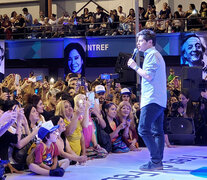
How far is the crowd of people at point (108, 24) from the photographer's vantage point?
16688mm

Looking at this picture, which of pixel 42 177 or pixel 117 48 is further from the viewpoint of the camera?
pixel 117 48

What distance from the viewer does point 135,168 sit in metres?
6.48

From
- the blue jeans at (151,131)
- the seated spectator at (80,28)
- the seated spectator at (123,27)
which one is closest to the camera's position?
the blue jeans at (151,131)

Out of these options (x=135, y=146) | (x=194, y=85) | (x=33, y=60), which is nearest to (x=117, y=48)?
(x=33, y=60)

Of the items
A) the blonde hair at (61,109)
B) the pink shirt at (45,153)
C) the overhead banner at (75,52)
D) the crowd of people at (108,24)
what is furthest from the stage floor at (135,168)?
the overhead banner at (75,52)

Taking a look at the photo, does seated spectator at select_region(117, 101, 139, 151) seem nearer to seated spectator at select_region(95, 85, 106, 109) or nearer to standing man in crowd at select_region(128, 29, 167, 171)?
seated spectator at select_region(95, 85, 106, 109)

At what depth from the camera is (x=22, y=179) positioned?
5711 millimetres

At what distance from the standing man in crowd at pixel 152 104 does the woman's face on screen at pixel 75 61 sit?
37.3 ft

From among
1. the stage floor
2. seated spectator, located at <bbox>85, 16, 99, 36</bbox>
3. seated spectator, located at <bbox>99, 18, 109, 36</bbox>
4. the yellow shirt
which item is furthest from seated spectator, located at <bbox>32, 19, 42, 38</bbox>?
the yellow shirt

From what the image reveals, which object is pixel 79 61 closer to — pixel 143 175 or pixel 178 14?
pixel 178 14

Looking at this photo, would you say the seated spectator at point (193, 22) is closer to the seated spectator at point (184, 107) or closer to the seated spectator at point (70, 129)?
the seated spectator at point (184, 107)

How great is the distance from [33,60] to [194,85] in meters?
11.1

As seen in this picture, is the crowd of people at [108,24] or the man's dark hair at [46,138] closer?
the man's dark hair at [46,138]

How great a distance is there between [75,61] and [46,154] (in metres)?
11.7
